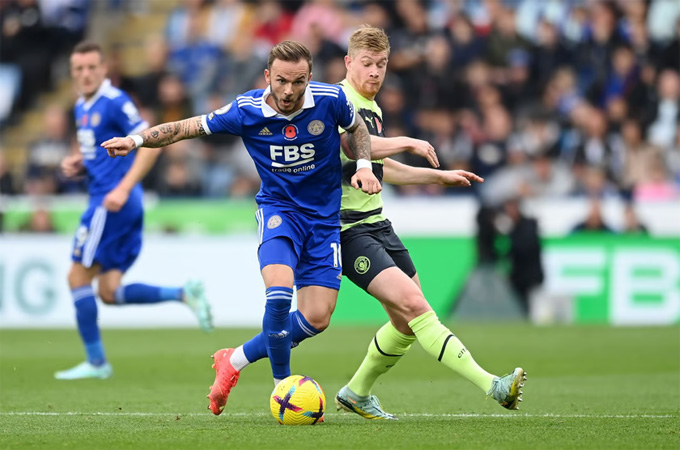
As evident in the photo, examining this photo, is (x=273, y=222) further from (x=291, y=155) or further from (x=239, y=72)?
(x=239, y=72)

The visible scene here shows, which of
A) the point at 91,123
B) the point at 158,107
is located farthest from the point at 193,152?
the point at 91,123

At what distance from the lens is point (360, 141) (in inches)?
275

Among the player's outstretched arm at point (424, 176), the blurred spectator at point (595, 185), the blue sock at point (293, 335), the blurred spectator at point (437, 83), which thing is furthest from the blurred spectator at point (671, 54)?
the blue sock at point (293, 335)

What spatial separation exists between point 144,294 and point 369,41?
4.39 meters

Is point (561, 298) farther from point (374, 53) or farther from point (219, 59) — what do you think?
point (374, 53)

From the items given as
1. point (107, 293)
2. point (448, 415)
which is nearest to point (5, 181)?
point (107, 293)

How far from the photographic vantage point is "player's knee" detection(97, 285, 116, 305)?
10.6 metres

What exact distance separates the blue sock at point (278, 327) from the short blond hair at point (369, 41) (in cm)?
170

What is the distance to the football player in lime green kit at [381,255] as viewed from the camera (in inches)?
273

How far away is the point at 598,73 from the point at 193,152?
22.6ft

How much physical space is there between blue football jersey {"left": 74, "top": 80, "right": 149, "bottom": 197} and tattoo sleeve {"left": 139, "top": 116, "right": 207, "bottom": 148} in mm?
3504

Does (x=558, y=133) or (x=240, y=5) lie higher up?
(x=240, y=5)

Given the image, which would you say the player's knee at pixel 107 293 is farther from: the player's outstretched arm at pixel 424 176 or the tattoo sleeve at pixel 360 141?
the tattoo sleeve at pixel 360 141

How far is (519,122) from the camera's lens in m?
18.5
